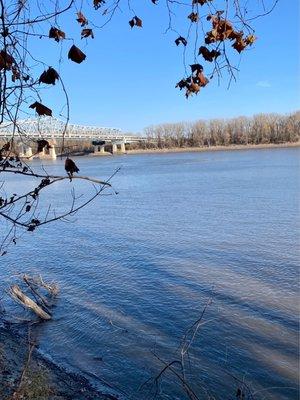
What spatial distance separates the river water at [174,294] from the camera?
8.34 m

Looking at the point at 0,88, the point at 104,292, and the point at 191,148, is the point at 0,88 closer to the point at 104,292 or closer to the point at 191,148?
the point at 104,292

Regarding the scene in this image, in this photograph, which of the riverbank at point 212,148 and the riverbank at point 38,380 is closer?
the riverbank at point 38,380

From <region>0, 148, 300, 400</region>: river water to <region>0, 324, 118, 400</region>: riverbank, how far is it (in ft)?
1.16

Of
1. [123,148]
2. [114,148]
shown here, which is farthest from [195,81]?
[123,148]

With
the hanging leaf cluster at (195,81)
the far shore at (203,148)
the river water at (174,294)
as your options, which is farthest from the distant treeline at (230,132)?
the hanging leaf cluster at (195,81)

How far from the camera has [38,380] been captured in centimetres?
Answer: 745

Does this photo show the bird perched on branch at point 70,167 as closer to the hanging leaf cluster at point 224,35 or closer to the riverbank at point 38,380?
the hanging leaf cluster at point 224,35

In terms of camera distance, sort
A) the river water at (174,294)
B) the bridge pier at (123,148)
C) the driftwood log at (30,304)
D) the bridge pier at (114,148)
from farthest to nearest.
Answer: the bridge pier at (123,148)
the bridge pier at (114,148)
the driftwood log at (30,304)
the river water at (174,294)

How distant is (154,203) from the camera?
28.5 m

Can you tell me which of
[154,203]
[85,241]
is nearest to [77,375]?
[85,241]

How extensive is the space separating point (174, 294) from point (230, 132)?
118396 mm

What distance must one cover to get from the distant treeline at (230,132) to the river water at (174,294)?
321 feet

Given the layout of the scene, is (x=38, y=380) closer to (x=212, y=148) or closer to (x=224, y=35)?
(x=224, y=35)

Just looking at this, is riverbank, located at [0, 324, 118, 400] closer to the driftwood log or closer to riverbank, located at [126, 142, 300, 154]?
the driftwood log
